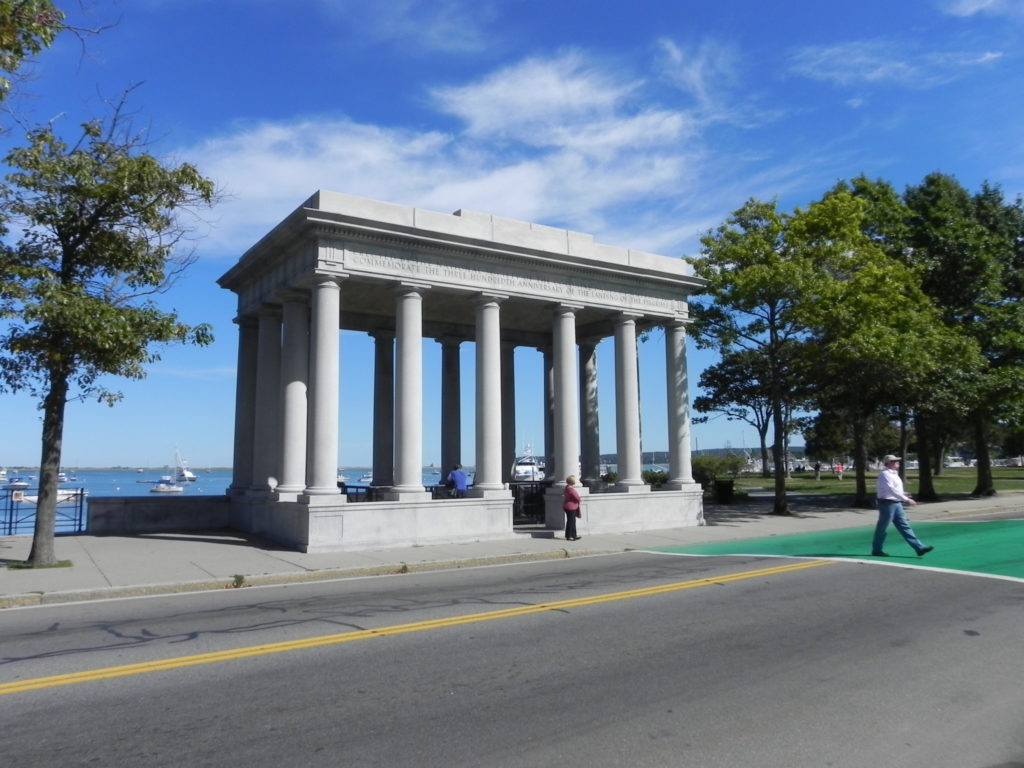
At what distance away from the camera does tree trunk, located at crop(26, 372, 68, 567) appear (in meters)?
12.9

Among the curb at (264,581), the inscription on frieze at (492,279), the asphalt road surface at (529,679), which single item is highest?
the inscription on frieze at (492,279)

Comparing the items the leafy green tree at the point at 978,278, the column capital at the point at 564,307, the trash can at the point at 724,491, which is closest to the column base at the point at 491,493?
the column capital at the point at 564,307

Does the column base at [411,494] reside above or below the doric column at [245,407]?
below

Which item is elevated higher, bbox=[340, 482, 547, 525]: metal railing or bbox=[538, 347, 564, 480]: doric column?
bbox=[538, 347, 564, 480]: doric column

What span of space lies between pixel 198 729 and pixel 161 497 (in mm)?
15899

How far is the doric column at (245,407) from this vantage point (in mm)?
20562

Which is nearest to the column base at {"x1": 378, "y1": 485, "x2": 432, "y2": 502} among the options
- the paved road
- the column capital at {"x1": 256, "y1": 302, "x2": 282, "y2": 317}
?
the paved road

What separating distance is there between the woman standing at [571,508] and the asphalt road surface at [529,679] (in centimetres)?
711

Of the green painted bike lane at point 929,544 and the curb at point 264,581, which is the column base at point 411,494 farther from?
the green painted bike lane at point 929,544

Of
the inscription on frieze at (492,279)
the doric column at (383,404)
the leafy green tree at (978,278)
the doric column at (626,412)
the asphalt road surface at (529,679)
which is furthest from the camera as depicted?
the leafy green tree at (978,278)

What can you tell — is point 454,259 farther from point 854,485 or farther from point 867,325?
point 854,485

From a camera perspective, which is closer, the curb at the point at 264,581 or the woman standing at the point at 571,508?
the curb at the point at 264,581

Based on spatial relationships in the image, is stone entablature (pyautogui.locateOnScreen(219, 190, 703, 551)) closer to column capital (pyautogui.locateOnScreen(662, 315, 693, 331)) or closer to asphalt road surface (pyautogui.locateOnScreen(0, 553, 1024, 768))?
column capital (pyautogui.locateOnScreen(662, 315, 693, 331))

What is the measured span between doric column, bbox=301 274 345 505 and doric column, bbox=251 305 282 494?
3.23m
